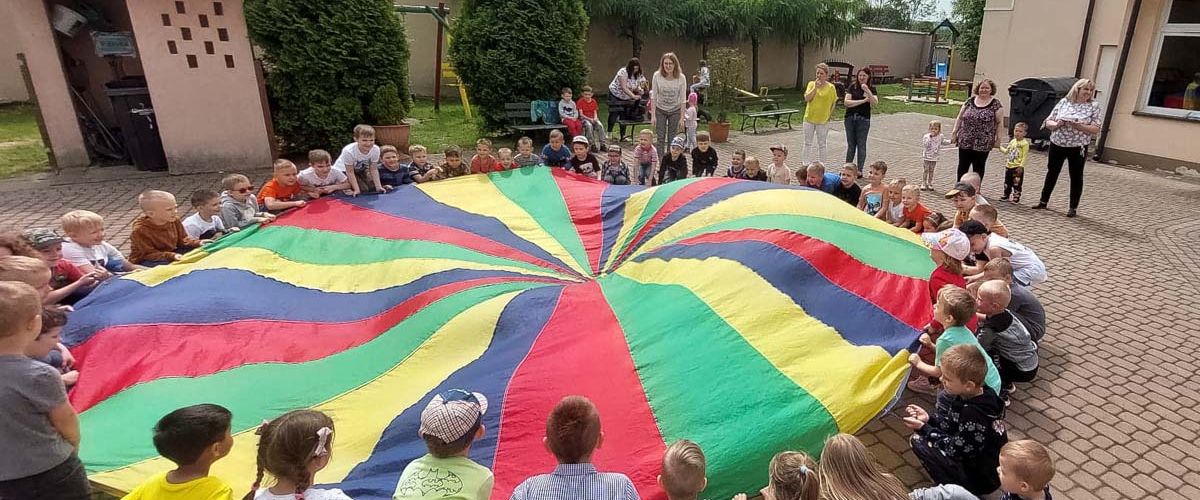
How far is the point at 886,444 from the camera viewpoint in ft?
10.00

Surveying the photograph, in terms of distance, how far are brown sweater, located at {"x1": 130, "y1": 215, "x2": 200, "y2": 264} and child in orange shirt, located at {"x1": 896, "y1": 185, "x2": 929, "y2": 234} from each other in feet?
17.3

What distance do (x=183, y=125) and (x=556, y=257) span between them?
609 cm

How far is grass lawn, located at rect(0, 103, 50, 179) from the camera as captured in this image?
321 inches

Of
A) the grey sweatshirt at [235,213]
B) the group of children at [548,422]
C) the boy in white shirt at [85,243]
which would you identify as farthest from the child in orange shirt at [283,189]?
the boy in white shirt at [85,243]

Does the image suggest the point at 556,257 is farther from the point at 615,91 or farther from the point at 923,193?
the point at 615,91

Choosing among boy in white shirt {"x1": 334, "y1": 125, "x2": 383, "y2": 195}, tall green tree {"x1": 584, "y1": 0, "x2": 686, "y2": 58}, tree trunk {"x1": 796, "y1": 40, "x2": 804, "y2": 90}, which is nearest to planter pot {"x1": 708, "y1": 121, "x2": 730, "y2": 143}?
tall green tree {"x1": 584, "y1": 0, "x2": 686, "y2": 58}

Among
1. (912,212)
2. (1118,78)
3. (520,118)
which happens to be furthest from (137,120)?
(1118,78)

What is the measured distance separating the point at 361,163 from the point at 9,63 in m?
12.9

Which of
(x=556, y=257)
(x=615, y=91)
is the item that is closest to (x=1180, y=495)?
(x=556, y=257)

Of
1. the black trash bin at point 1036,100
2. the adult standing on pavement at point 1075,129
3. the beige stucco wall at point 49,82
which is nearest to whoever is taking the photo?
the adult standing on pavement at point 1075,129

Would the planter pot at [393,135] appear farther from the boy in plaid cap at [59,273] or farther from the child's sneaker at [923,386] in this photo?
the child's sneaker at [923,386]

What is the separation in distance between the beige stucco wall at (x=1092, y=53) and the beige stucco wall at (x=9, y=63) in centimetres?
1877

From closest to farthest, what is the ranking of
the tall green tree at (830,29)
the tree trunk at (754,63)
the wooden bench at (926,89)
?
the wooden bench at (926,89)
the tree trunk at (754,63)
the tall green tree at (830,29)

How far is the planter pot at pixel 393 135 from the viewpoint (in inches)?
344
